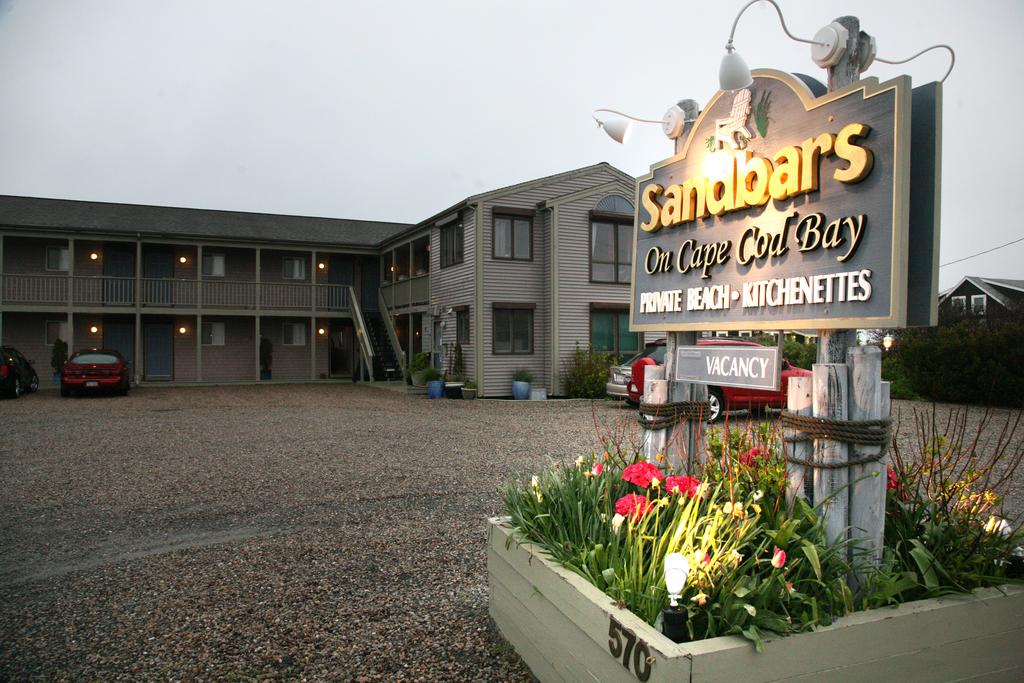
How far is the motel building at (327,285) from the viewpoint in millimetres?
19391

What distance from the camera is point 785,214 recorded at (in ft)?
10.9

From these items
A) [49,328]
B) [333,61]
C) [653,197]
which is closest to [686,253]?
[653,197]

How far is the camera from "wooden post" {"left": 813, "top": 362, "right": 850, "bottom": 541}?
2.87 m

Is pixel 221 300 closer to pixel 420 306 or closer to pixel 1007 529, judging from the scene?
pixel 420 306

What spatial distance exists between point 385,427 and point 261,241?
1533 cm

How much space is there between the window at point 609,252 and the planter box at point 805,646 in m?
17.4

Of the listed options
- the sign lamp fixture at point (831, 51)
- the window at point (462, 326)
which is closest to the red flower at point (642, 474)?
the sign lamp fixture at point (831, 51)

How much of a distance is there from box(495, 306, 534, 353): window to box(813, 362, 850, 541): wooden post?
16.3 meters

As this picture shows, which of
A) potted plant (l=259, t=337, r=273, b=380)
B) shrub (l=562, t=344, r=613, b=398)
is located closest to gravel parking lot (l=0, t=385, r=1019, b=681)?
shrub (l=562, t=344, r=613, b=398)

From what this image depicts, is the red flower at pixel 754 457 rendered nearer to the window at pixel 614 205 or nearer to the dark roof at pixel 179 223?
the window at pixel 614 205

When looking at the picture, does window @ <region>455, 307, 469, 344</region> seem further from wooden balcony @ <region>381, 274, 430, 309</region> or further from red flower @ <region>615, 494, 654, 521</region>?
red flower @ <region>615, 494, 654, 521</region>

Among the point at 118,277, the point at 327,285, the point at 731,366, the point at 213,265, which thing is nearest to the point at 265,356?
the point at 327,285

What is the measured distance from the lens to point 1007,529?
3373mm

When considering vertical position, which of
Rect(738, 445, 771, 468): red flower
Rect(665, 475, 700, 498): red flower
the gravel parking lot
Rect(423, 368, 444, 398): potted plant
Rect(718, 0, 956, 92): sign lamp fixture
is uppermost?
Rect(718, 0, 956, 92): sign lamp fixture
